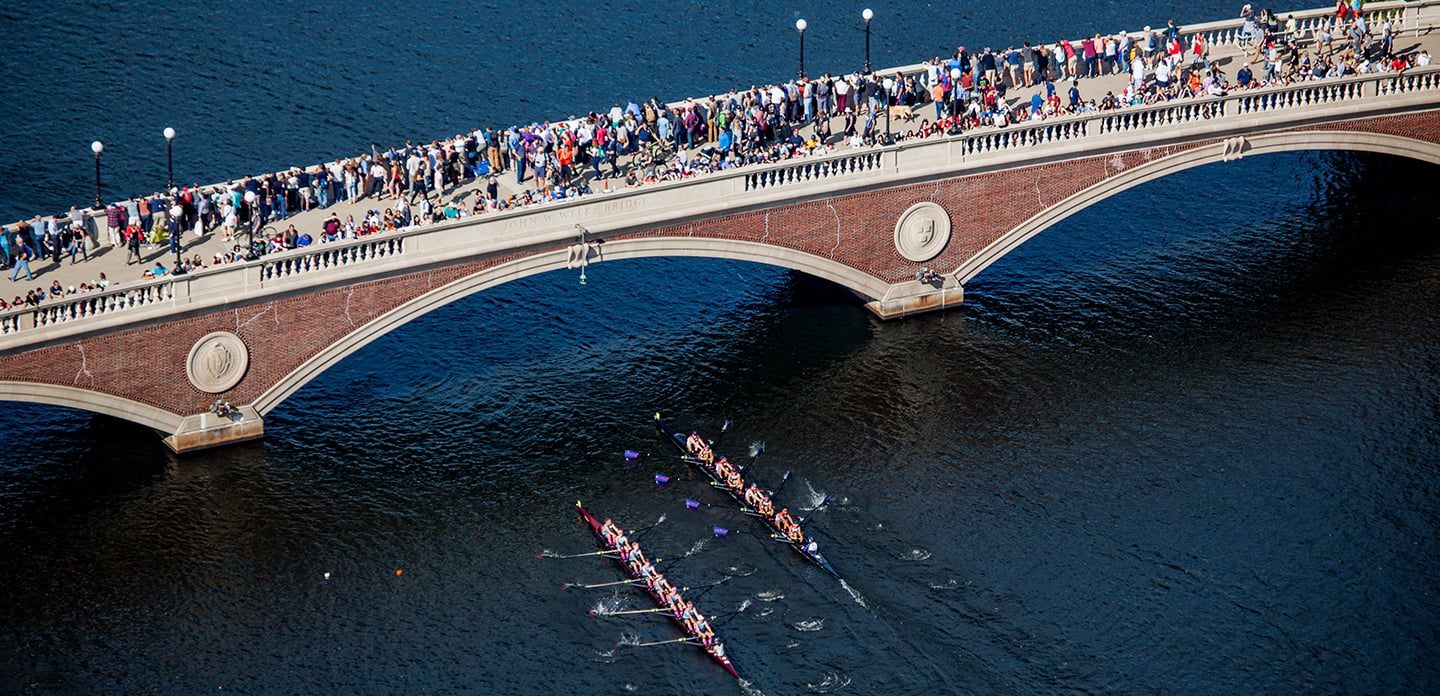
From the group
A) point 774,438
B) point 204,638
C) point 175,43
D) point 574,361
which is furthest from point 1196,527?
point 175,43

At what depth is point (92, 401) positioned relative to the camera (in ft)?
253

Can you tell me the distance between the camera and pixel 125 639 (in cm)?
7000

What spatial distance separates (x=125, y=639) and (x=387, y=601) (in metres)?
8.77

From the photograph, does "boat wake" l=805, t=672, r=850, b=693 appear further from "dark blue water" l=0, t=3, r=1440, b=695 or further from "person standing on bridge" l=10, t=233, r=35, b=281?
"person standing on bridge" l=10, t=233, r=35, b=281

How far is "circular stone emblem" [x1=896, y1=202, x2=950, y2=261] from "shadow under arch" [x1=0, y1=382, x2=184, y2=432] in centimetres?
3095

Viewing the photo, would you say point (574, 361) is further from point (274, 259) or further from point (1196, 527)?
point (1196, 527)

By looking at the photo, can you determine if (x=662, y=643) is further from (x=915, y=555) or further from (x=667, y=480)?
(x=667, y=480)

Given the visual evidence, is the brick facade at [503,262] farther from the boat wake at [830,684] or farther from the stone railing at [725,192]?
the boat wake at [830,684]

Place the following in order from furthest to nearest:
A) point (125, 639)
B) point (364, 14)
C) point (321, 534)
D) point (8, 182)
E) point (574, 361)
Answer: point (364, 14) < point (8, 182) < point (574, 361) < point (321, 534) < point (125, 639)

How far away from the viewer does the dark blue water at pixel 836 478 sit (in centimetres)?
6950

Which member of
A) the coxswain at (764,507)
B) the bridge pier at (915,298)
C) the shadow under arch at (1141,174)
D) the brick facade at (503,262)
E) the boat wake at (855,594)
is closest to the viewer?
the boat wake at (855,594)

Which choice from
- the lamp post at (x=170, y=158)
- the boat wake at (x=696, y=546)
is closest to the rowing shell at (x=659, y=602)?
the boat wake at (x=696, y=546)

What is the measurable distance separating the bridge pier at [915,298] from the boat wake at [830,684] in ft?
85.7

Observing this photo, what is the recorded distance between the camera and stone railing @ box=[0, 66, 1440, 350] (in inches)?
3019
